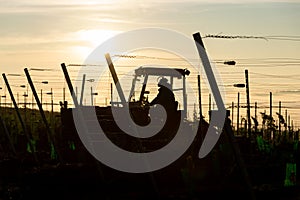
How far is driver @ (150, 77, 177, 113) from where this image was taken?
17.5 meters

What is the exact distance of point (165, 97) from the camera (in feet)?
57.9

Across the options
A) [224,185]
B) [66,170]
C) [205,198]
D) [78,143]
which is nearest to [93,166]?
[66,170]

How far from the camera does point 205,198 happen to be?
1159 cm

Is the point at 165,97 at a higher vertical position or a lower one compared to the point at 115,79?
lower

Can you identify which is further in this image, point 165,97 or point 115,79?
point 165,97

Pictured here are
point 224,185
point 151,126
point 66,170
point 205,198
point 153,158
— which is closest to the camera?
point 205,198

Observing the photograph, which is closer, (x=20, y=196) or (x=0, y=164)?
(x=20, y=196)

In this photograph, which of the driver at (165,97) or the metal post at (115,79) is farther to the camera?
the driver at (165,97)

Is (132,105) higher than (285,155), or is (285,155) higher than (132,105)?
(132,105)

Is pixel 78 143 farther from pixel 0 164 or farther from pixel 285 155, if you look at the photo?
pixel 285 155

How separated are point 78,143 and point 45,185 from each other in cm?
440

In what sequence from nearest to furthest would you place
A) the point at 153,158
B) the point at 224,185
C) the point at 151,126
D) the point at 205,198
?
1. the point at 205,198
2. the point at 224,185
3. the point at 153,158
4. the point at 151,126

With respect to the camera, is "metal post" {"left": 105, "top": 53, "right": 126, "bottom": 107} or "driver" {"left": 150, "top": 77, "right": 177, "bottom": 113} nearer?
"metal post" {"left": 105, "top": 53, "right": 126, "bottom": 107}

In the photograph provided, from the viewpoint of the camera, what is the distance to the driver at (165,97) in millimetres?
17531
